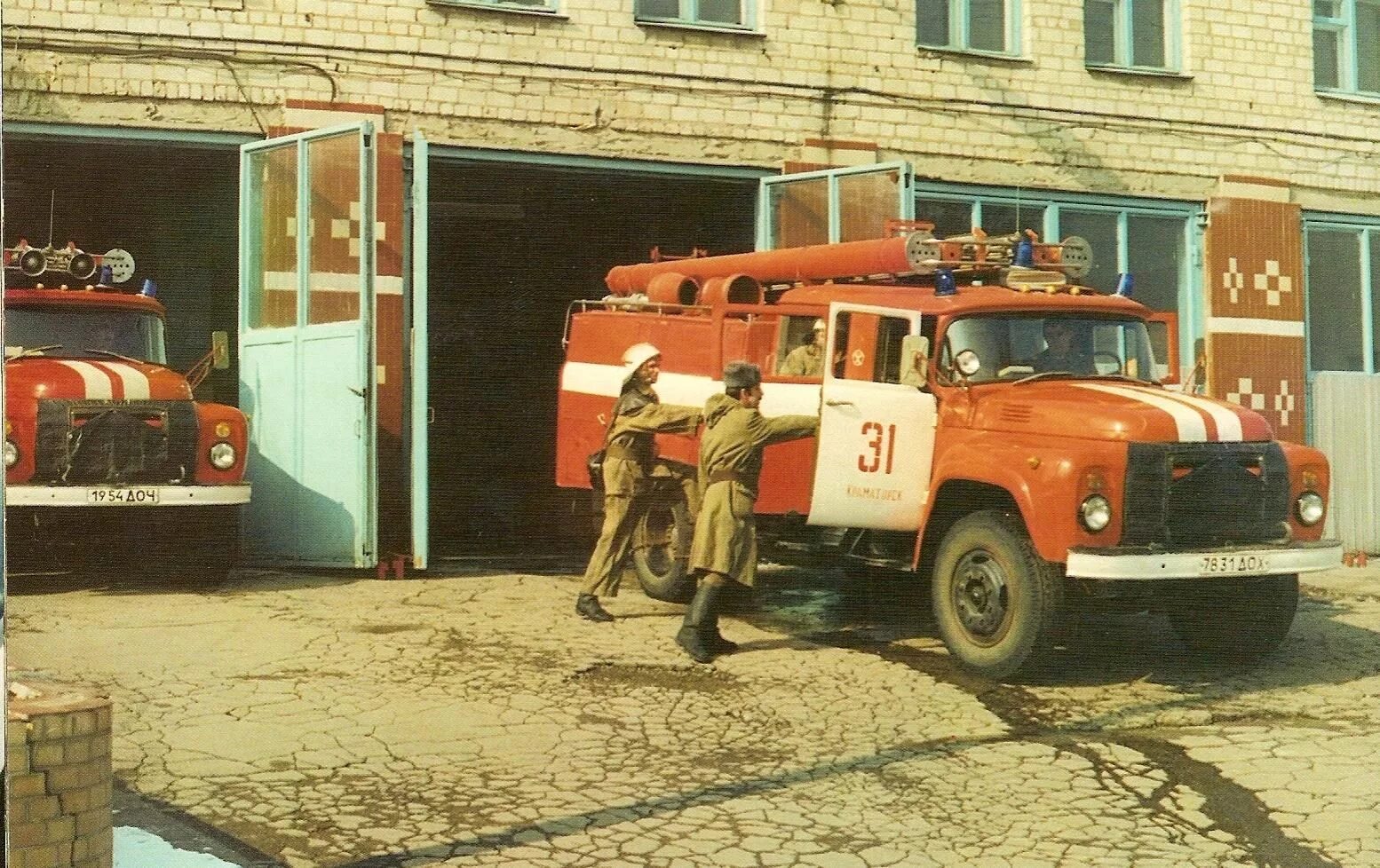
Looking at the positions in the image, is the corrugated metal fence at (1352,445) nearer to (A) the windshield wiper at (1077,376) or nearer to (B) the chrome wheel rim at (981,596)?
(A) the windshield wiper at (1077,376)

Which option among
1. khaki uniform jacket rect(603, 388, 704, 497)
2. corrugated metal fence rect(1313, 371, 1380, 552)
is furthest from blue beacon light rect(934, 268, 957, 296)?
corrugated metal fence rect(1313, 371, 1380, 552)

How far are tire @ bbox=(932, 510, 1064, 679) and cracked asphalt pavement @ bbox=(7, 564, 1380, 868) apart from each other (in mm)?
174

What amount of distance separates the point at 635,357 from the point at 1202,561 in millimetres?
4172

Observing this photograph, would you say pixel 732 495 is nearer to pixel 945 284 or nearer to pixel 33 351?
pixel 945 284

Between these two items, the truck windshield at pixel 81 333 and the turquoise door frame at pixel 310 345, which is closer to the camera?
the truck windshield at pixel 81 333

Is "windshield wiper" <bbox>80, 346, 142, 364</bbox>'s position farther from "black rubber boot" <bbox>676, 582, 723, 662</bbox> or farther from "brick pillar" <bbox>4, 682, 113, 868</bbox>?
"brick pillar" <bbox>4, 682, 113, 868</bbox>

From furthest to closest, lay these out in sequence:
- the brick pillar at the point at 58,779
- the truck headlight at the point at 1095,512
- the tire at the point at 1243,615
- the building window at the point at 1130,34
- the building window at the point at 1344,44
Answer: the building window at the point at 1344,44 → the building window at the point at 1130,34 → the tire at the point at 1243,615 → the truck headlight at the point at 1095,512 → the brick pillar at the point at 58,779

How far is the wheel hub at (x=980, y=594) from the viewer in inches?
319

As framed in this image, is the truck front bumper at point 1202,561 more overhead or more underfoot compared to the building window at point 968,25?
more underfoot

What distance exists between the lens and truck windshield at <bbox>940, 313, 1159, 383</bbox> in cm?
880

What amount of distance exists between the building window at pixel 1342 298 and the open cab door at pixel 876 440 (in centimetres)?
841

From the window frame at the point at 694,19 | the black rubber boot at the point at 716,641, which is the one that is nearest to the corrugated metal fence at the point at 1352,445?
the window frame at the point at 694,19

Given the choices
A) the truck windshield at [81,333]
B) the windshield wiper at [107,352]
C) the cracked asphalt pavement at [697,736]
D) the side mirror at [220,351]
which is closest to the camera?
the cracked asphalt pavement at [697,736]

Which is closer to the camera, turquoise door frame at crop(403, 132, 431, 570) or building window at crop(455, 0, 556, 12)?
turquoise door frame at crop(403, 132, 431, 570)
